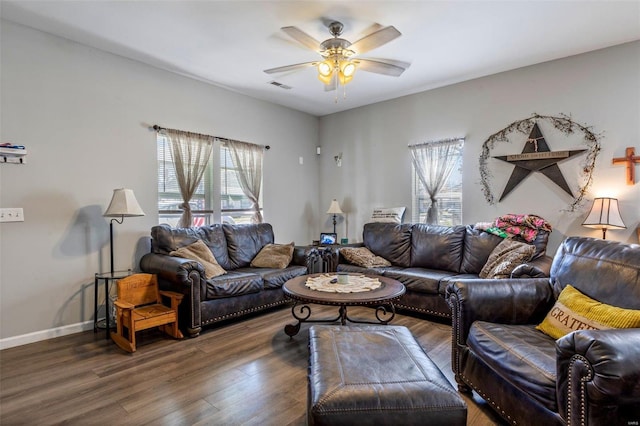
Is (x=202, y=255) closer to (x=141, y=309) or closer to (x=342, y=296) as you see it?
(x=141, y=309)

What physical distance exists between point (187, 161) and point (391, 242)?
111 inches

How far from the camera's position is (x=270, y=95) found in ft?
16.2

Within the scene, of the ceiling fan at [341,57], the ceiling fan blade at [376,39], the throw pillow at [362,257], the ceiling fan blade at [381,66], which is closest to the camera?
the ceiling fan blade at [376,39]

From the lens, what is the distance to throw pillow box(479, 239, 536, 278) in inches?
126

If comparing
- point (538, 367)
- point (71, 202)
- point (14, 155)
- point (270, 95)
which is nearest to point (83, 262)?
point (71, 202)

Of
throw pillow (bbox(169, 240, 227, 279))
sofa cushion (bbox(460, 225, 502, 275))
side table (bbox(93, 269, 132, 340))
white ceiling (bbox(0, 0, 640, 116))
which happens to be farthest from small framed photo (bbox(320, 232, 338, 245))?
side table (bbox(93, 269, 132, 340))

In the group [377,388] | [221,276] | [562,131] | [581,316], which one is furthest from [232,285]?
[562,131]

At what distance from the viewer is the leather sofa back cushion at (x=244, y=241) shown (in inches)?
165

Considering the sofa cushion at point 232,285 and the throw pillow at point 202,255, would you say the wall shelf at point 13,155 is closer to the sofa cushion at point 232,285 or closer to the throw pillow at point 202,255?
the throw pillow at point 202,255

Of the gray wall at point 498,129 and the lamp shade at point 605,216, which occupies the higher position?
the gray wall at point 498,129

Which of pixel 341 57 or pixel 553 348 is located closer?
pixel 553 348

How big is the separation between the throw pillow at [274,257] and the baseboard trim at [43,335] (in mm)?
1841

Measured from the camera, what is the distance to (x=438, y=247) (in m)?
4.11

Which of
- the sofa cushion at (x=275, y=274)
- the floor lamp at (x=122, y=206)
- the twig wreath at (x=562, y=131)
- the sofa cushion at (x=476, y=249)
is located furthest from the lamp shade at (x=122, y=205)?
the twig wreath at (x=562, y=131)
